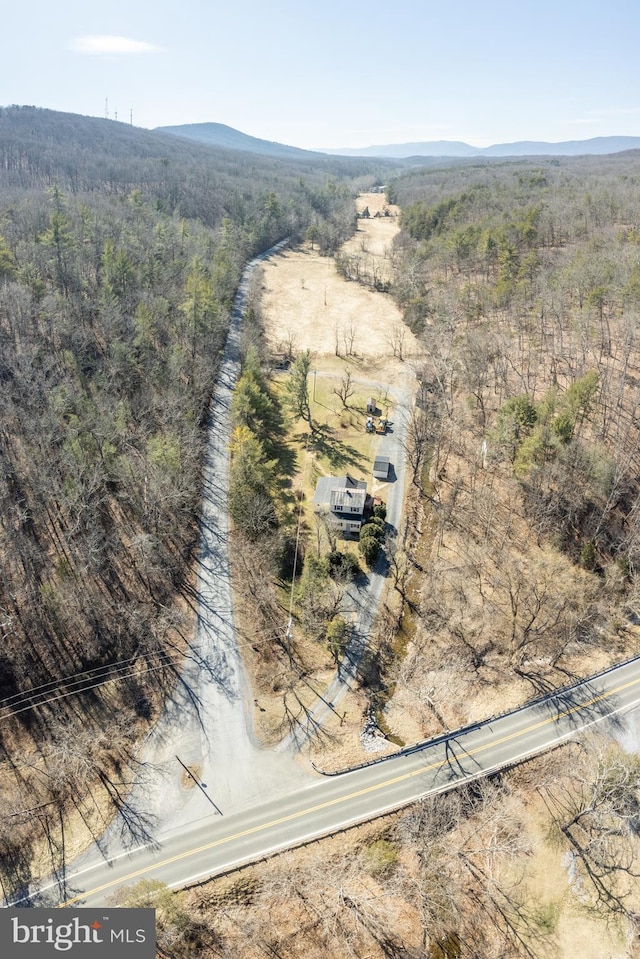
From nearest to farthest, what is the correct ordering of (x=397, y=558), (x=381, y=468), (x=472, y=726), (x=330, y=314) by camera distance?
1. (x=472, y=726)
2. (x=397, y=558)
3. (x=381, y=468)
4. (x=330, y=314)

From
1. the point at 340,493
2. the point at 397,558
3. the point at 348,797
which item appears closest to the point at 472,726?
the point at 348,797

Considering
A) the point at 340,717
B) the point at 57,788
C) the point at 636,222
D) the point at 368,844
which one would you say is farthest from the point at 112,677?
the point at 636,222

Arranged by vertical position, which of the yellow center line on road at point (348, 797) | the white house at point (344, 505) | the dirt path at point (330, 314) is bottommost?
the yellow center line on road at point (348, 797)

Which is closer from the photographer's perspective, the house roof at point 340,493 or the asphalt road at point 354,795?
the asphalt road at point 354,795

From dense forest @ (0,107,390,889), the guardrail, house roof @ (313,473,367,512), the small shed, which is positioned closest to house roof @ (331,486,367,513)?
house roof @ (313,473,367,512)

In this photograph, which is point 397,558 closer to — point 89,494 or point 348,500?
point 348,500

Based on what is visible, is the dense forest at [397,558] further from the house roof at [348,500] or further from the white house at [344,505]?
the house roof at [348,500]

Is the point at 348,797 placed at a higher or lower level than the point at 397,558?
lower

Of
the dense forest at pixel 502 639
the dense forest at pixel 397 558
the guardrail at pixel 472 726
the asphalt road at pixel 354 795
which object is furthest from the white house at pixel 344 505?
the asphalt road at pixel 354 795
